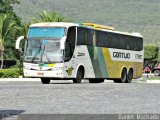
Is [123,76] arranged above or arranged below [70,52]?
below

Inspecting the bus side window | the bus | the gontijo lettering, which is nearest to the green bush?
the gontijo lettering

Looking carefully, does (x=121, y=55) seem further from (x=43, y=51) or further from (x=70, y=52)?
(x=43, y=51)

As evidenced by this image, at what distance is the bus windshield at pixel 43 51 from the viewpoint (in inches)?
1256

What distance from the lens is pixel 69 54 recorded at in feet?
106

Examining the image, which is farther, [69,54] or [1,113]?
→ [69,54]

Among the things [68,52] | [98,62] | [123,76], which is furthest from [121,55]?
[68,52]

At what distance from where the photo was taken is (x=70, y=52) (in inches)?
1273

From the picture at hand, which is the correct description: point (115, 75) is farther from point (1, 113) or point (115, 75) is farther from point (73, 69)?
point (1, 113)

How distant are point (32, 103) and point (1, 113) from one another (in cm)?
352

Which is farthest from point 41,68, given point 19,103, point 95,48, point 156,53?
point 156,53

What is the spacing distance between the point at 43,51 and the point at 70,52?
1540mm

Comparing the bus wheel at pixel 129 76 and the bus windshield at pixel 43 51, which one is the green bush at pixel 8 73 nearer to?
the bus wheel at pixel 129 76

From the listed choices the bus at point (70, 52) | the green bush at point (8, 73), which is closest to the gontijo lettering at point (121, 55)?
the bus at point (70, 52)

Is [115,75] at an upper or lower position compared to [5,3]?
lower
